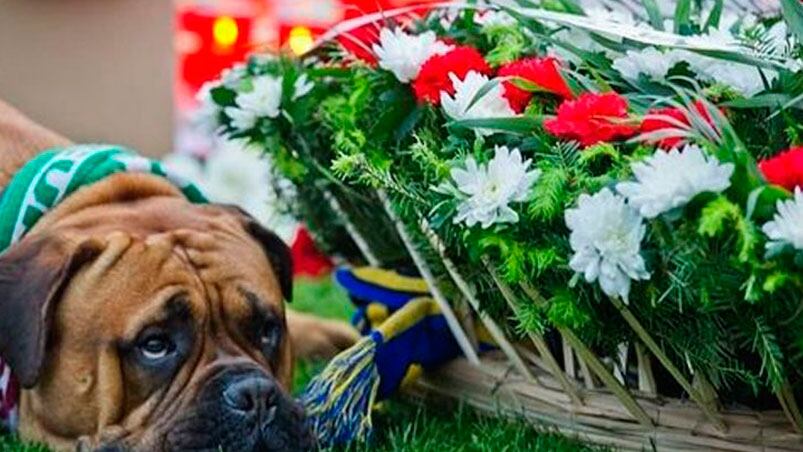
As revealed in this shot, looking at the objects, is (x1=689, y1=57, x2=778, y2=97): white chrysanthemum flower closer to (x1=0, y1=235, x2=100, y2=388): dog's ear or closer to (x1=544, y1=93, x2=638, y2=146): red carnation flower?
(x1=544, y1=93, x2=638, y2=146): red carnation flower

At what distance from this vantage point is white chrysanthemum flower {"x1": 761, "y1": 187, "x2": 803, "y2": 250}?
2219mm

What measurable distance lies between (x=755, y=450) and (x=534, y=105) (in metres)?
0.69

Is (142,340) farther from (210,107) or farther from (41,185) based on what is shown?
(210,107)

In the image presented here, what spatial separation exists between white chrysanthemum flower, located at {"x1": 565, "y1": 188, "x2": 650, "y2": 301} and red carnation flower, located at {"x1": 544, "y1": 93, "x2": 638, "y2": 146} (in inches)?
8.0

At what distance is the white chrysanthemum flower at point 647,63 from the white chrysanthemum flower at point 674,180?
0.43 m

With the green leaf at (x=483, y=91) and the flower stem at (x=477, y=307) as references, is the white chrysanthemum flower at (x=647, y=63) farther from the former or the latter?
the flower stem at (x=477, y=307)

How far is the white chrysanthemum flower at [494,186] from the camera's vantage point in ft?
8.42

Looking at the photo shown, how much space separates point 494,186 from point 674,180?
380 mm

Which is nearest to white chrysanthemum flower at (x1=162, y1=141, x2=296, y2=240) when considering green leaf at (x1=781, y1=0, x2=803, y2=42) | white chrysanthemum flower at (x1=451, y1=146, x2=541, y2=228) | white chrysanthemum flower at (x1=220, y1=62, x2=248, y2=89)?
white chrysanthemum flower at (x1=220, y1=62, x2=248, y2=89)

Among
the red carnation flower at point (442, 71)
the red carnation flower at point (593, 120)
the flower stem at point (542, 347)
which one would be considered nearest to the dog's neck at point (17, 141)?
the red carnation flower at point (442, 71)

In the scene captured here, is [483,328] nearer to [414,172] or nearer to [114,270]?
[414,172]

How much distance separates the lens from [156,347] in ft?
9.66

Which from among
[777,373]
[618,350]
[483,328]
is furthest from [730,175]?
[483,328]

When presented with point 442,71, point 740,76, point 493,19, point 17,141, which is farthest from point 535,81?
point 17,141
